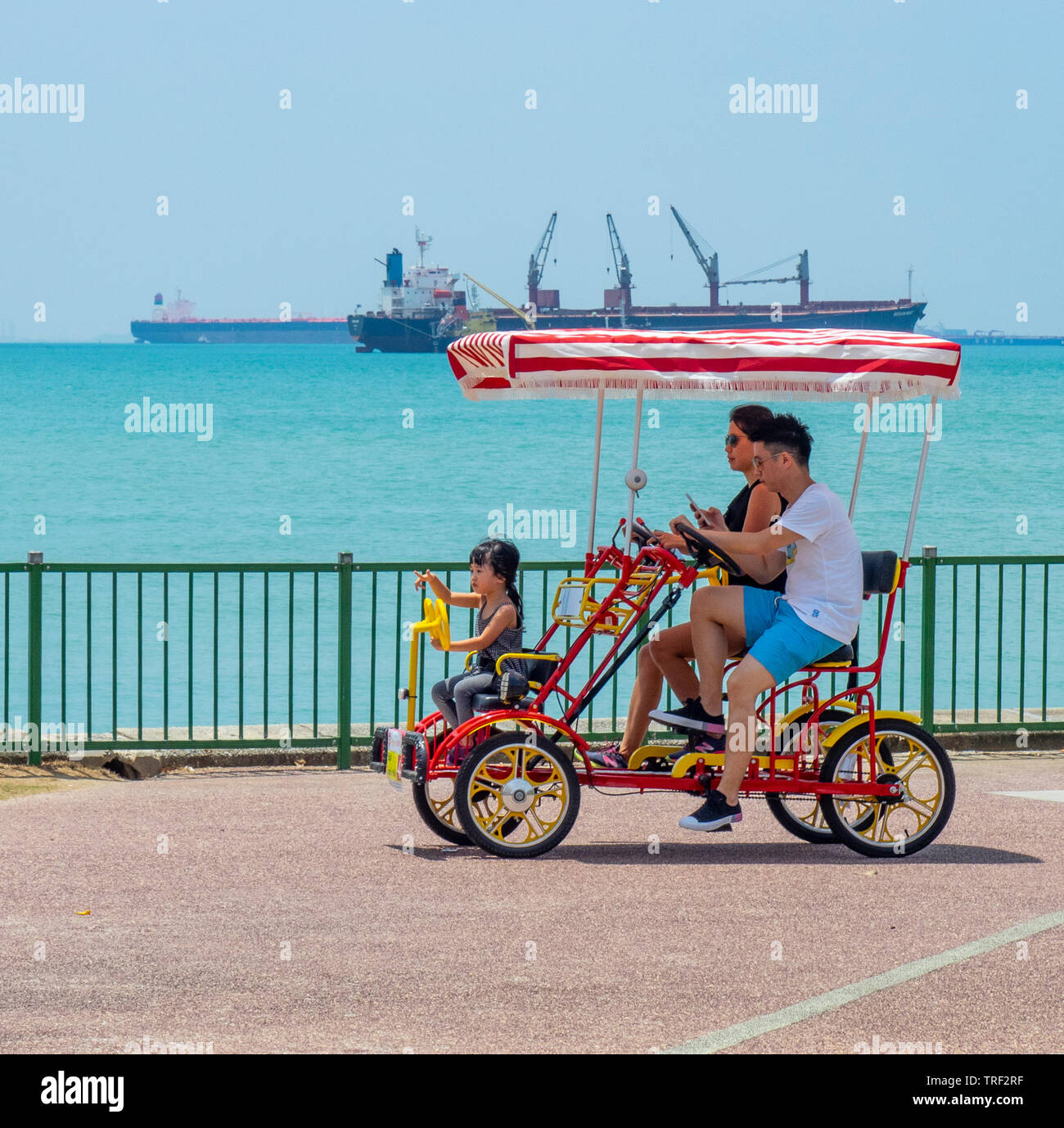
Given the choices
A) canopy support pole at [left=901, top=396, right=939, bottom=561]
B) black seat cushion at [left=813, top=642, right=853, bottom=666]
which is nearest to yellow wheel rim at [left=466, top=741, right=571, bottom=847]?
black seat cushion at [left=813, top=642, right=853, bottom=666]

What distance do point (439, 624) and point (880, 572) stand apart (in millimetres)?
1960

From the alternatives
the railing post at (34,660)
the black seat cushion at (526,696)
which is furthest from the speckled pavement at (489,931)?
the railing post at (34,660)

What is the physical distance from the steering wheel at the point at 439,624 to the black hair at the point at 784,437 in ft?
5.17

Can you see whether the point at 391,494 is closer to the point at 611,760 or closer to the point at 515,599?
the point at 515,599

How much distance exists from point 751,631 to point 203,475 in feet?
157

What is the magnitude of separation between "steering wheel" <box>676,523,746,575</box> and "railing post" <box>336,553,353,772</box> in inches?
121

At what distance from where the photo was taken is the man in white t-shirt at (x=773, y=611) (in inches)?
279

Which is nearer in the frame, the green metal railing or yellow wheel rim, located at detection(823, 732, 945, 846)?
yellow wheel rim, located at detection(823, 732, 945, 846)

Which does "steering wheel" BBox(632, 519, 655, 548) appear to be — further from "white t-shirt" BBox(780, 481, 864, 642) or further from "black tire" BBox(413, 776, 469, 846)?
"black tire" BBox(413, 776, 469, 846)

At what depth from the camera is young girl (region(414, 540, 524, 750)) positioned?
755cm

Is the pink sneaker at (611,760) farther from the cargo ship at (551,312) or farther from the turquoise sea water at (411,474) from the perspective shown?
the cargo ship at (551,312)

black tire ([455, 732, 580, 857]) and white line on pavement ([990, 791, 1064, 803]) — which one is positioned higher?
black tire ([455, 732, 580, 857])
